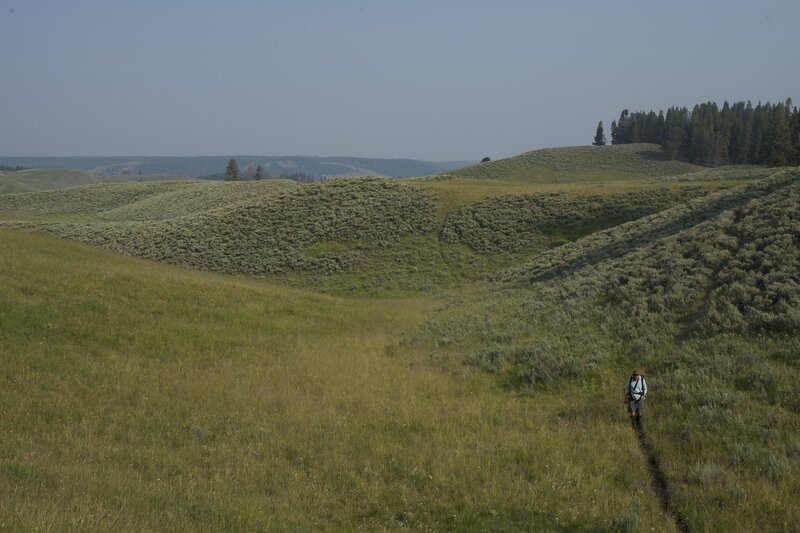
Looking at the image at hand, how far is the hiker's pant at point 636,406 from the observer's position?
9.98m

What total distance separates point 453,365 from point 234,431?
7220 millimetres

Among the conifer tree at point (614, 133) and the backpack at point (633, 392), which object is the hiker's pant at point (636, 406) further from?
the conifer tree at point (614, 133)

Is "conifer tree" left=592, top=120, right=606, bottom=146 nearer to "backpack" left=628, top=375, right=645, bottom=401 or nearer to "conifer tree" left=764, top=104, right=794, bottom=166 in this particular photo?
"conifer tree" left=764, top=104, right=794, bottom=166

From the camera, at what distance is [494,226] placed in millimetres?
41750

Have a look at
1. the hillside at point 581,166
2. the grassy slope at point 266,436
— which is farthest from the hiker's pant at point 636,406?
the hillside at point 581,166

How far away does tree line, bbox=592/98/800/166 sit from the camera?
3100 inches

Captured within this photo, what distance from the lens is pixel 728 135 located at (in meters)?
106

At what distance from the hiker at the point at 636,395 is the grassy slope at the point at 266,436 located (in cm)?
44

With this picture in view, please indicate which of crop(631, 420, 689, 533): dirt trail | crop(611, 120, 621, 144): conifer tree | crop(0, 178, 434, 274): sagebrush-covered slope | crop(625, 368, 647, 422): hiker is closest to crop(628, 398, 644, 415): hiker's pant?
crop(625, 368, 647, 422): hiker

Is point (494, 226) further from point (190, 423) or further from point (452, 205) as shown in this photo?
point (190, 423)

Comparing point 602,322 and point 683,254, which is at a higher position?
point 683,254

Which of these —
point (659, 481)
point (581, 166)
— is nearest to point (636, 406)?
point (659, 481)

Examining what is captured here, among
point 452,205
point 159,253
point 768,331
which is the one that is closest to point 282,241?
point 159,253

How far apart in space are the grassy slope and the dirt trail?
19 centimetres
